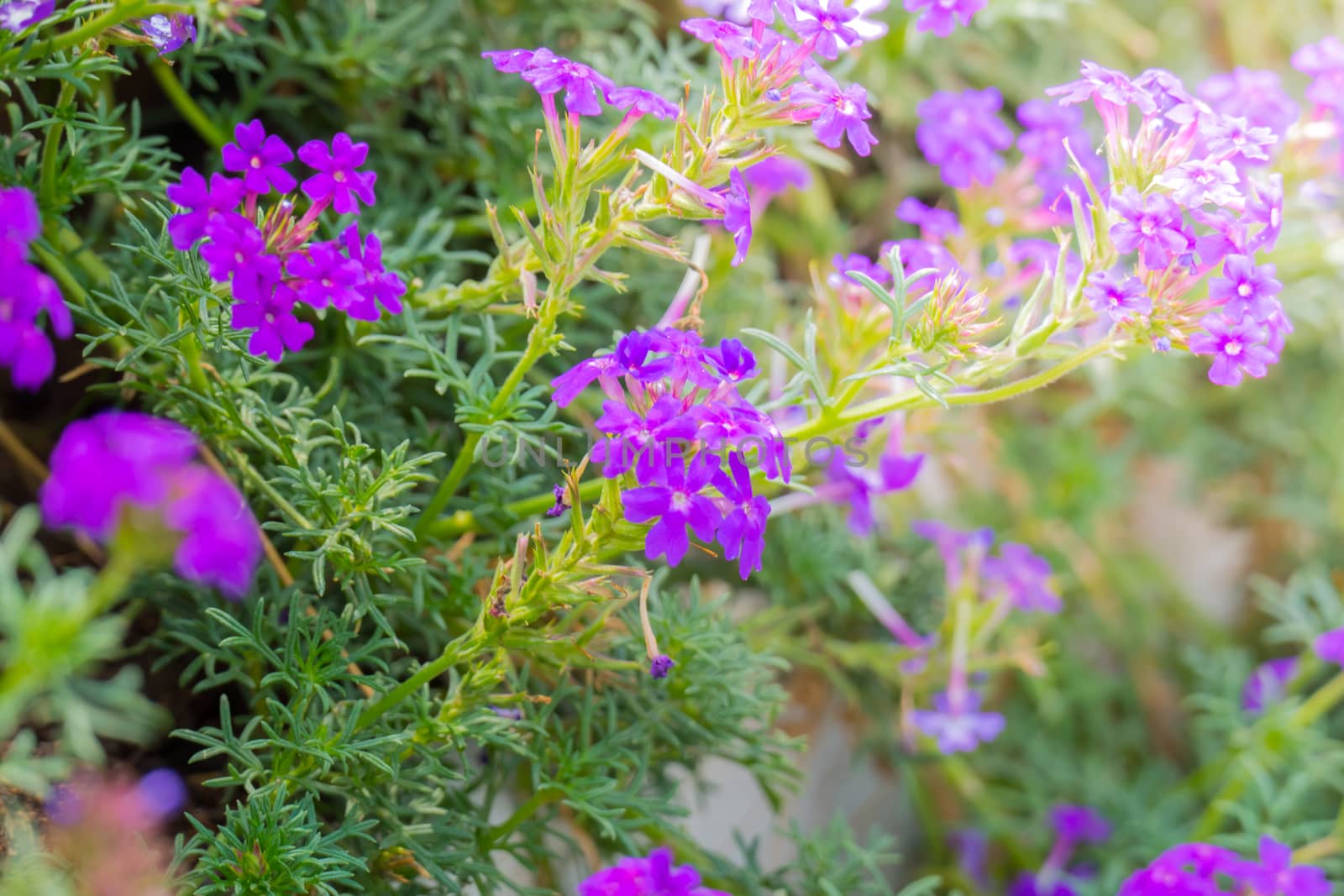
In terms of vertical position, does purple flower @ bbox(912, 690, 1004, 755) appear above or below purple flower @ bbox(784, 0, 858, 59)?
below

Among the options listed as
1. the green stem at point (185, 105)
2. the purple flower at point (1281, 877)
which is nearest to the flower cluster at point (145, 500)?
the green stem at point (185, 105)

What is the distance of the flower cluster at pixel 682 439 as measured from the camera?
0.77m

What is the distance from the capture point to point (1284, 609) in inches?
61.3

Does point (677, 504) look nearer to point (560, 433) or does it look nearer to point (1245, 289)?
point (560, 433)

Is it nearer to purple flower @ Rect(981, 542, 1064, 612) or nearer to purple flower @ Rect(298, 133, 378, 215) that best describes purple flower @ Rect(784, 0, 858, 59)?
purple flower @ Rect(298, 133, 378, 215)

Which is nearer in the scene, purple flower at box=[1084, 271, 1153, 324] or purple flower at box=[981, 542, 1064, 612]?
purple flower at box=[1084, 271, 1153, 324]

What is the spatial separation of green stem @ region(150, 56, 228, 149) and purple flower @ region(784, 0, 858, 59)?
616 mm

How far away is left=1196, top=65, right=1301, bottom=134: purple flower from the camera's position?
1248 millimetres

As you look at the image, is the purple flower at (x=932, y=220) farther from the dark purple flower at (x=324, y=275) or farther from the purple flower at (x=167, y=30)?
the purple flower at (x=167, y=30)

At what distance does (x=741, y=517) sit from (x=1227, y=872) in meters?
0.81

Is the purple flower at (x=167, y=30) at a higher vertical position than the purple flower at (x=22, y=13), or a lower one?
lower

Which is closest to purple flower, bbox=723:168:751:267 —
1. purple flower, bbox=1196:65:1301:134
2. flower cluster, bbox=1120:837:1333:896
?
purple flower, bbox=1196:65:1301:134

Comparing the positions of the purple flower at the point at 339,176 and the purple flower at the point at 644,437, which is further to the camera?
the purple flower at the point at 339,176

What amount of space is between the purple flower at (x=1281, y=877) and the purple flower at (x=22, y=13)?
1377 mm
